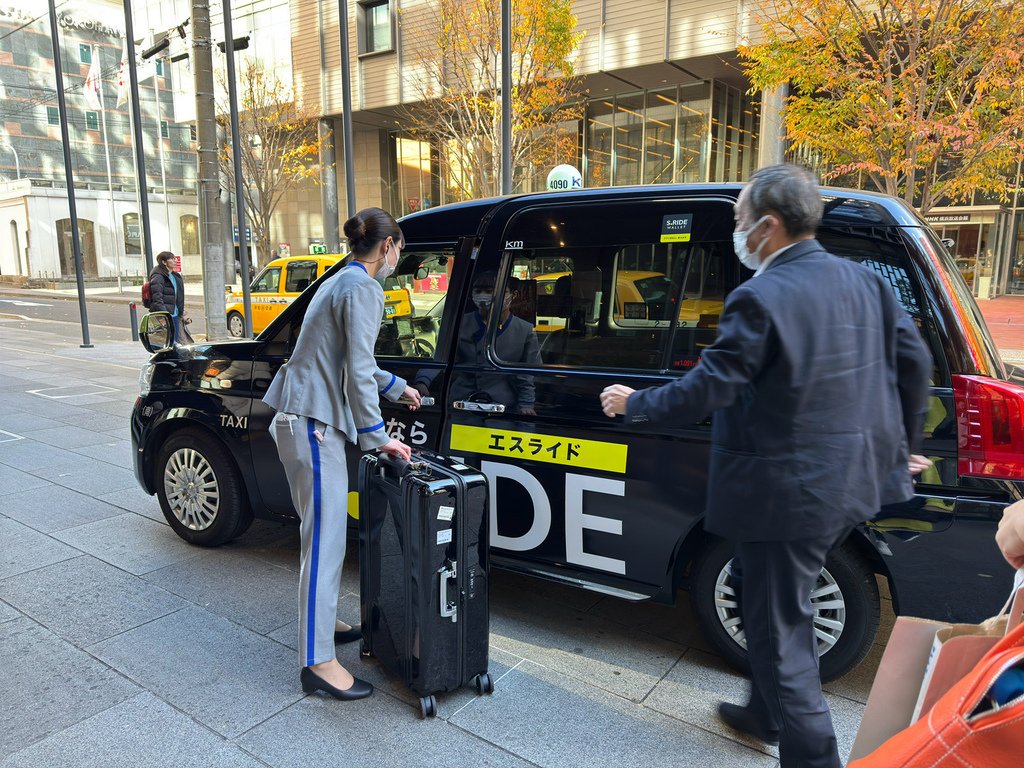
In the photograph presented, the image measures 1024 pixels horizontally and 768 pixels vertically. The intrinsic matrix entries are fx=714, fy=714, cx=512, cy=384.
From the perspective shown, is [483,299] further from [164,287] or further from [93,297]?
[93,297]

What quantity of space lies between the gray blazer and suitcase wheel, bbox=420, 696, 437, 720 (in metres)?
1.01

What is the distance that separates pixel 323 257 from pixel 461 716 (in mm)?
15485

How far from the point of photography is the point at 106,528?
4.82 meters

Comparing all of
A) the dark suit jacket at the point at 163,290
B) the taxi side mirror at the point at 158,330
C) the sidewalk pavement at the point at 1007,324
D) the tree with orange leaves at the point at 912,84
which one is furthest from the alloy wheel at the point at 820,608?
the dark suit jacket at the point at 163,290

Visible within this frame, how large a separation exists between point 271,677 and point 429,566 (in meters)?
0.99

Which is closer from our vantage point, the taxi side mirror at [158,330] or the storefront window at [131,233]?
the taxi side mirror at [158,330]

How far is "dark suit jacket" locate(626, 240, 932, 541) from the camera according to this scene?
6.64 feet

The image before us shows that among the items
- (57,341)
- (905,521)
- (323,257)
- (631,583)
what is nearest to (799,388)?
(905,521)

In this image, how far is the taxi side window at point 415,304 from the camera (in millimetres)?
3594

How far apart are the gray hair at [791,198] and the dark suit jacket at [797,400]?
0.24 ft

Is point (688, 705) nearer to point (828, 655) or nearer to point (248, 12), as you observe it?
point (828, 655)

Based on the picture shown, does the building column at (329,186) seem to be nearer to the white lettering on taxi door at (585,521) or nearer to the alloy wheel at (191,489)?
the alloy wheel at (191,489)

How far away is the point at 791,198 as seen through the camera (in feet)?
6.89

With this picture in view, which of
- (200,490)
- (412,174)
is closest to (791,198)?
(200,490)
